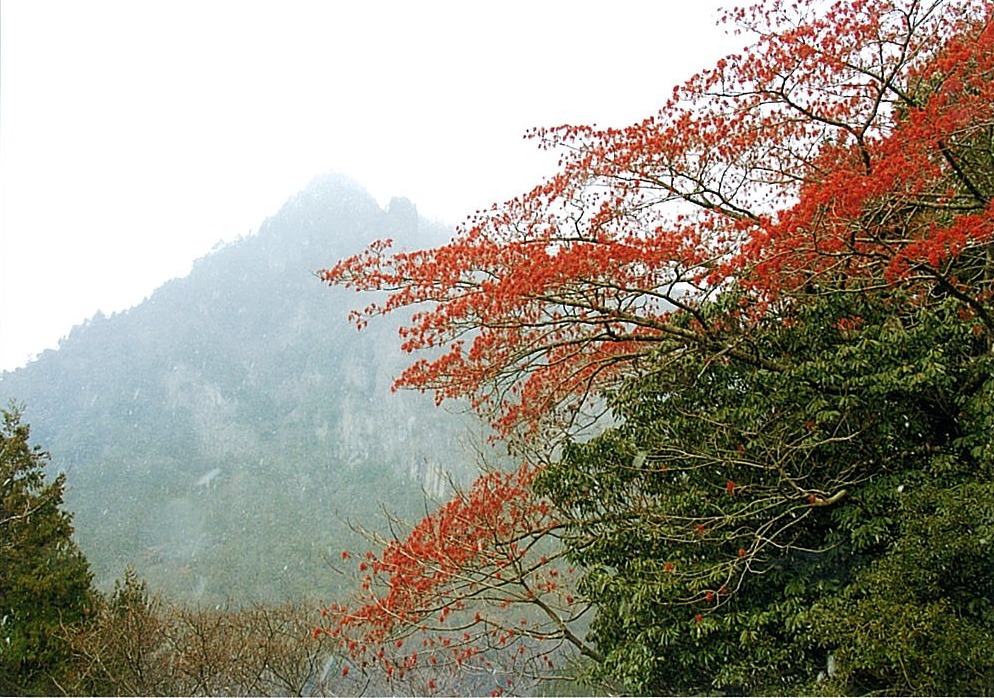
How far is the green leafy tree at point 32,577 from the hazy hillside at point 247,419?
5657mm

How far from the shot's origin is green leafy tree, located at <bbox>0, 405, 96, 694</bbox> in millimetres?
6504

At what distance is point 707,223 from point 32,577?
625cm

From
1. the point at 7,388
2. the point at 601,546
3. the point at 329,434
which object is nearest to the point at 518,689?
the point at 601,546

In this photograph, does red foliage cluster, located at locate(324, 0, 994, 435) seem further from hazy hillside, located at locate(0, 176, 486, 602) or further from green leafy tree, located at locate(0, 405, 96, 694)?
hazy hillside, located at locate(0, 176, 486, 602)

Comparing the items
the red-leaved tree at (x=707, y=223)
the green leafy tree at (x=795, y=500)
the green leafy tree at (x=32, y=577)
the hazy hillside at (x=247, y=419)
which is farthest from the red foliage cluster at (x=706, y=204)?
the hazy hillside at (x=247, y=419)

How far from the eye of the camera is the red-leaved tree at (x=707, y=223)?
3.66 m

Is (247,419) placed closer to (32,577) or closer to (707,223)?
(32,577)

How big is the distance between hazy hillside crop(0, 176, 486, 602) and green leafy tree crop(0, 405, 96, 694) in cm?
566

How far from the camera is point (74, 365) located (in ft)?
83.9

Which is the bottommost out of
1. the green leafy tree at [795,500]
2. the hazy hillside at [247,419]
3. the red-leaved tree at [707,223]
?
the green leafy tree at [795,500]

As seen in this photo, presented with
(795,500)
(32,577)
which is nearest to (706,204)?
(795,500)

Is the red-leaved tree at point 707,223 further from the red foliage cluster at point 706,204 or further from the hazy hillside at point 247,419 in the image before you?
the hazy hillside at point 247,419

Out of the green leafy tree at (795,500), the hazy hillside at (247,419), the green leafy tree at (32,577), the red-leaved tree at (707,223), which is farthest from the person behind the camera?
the hazy hillside at (247,419)

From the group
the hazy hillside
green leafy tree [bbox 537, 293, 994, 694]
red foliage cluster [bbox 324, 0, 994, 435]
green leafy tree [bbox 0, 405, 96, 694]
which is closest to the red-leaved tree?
red foliage cluster [bbox 324, 0, 994, 435]
